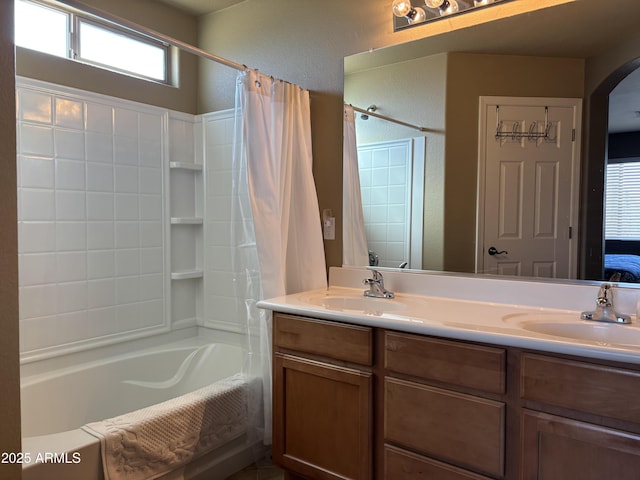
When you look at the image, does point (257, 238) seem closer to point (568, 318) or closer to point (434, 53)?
point (434, 53)

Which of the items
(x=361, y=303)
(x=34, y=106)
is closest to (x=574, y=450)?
(x=361, y=303)

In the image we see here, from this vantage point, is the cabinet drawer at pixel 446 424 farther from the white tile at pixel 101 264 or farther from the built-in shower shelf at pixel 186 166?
the built-in shower shelf at pixel 186 166

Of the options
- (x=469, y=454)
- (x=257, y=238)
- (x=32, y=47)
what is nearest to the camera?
(x=469, y=454)

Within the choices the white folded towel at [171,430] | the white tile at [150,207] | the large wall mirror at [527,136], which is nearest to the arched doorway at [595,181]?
the large wall mirror at [527,136]

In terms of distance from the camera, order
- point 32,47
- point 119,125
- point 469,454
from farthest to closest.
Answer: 1. point 119,125
2. point 32,47
3. point 469,454

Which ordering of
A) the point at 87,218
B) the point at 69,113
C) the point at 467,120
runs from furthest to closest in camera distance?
the point at 87,218 → the point at 69,113 → the point at 467,120

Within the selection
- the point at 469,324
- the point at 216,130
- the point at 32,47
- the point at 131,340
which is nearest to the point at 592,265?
the point at 469,324

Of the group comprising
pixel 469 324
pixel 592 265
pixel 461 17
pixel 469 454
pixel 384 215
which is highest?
pixel 461 17

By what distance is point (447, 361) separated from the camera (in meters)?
1.49

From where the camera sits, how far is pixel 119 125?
2609 millimetres

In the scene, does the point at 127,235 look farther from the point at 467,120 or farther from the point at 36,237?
the point at 467,120

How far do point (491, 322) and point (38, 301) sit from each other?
2191 mm

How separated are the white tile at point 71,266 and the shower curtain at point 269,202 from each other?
95 centimetres

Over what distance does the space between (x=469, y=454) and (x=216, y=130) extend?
236 centimetres
